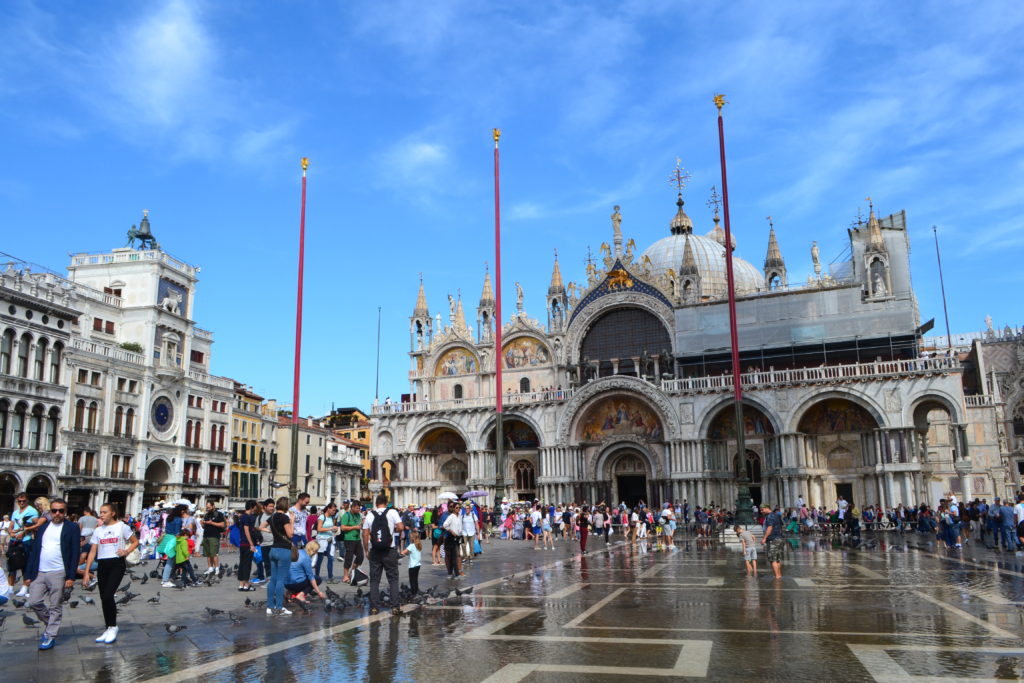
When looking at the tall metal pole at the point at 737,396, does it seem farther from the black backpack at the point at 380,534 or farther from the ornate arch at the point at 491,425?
the ornate arch at the point at 491,425

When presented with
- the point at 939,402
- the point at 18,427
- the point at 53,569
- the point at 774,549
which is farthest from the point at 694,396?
the point at 53,569

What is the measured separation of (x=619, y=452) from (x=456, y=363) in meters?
12.6

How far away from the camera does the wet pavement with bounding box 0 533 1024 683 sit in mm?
8055

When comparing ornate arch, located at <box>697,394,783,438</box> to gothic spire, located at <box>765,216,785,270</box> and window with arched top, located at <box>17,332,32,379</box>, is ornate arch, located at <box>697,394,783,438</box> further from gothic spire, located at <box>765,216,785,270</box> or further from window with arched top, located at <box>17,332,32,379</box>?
window with arched top, located at <box>17,332,32,379</box>

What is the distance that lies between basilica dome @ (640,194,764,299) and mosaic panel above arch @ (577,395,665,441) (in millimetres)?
12635

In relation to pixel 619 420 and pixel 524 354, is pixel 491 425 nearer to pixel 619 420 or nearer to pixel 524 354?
pixel 524 354

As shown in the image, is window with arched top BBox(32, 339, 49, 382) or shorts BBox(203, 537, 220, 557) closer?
shorts BBox(203, 537, 220, 557)

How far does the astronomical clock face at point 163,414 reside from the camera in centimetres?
4962

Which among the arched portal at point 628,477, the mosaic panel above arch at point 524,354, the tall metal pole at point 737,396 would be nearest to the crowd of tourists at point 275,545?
the tall metal pole at point 737,396

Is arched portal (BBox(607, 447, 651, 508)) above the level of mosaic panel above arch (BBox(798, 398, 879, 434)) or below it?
below

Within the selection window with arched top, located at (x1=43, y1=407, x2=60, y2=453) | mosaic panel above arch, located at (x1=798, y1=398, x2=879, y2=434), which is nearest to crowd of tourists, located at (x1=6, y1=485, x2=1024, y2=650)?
mosaic panel above arch, located at (x1=798, y1=398, x2=879, y2=434)

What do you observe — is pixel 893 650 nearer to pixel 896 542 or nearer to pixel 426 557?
pixel 426 557

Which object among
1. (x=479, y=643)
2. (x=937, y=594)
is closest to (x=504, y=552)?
(x=937, y=594)

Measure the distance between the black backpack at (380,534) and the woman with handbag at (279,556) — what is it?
1.22m
